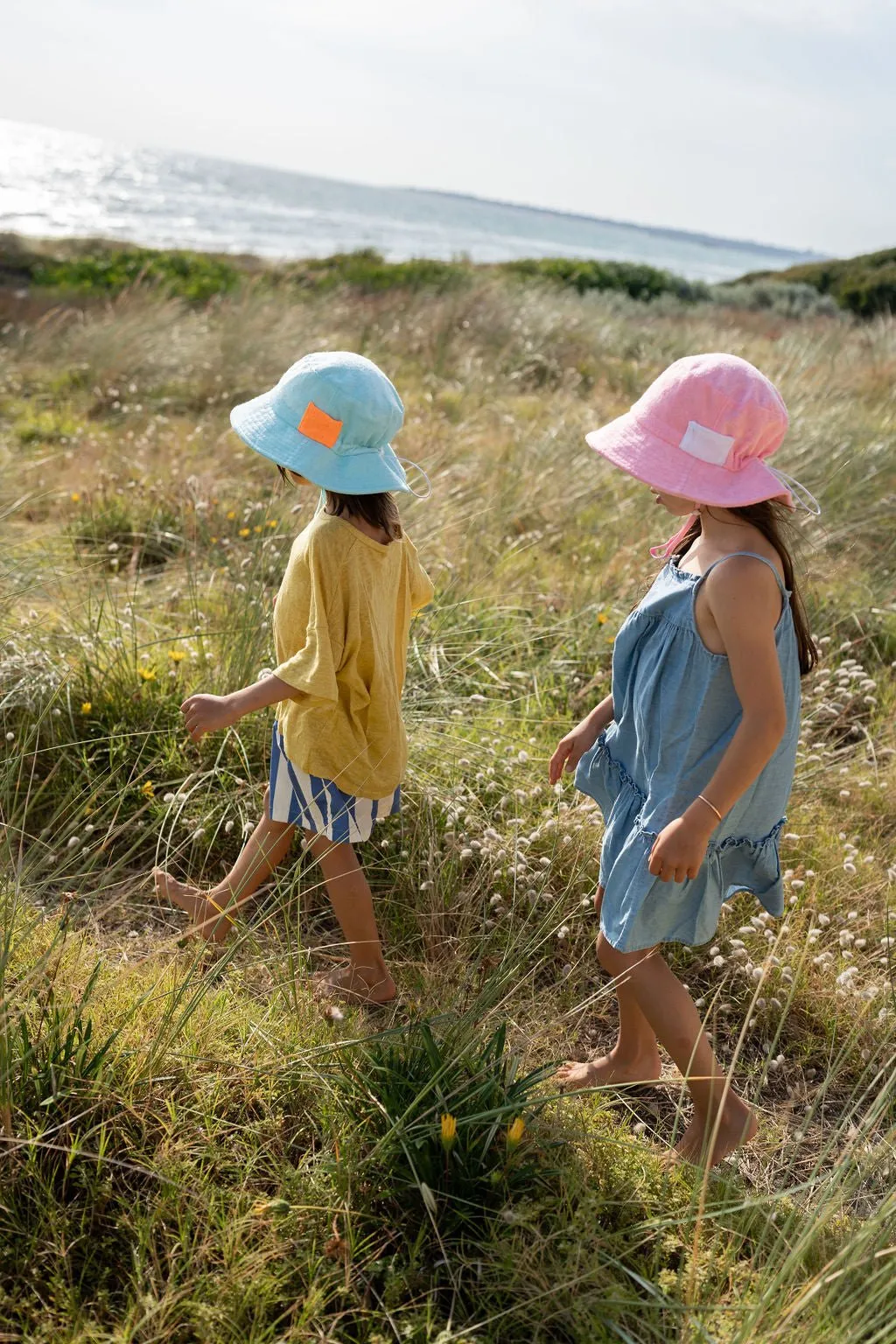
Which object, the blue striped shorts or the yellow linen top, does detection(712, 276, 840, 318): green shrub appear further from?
the blue striped shorts

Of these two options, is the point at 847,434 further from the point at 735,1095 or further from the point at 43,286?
the point at 43,286

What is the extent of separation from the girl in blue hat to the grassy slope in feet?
0.59

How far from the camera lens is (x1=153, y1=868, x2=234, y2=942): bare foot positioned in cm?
243

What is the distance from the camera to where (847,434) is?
6066mm

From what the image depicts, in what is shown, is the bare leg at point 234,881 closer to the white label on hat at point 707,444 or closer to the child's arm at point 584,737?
the child's arm at point 584,737

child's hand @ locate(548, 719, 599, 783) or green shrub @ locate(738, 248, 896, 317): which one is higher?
green shrub @ locate(738, 248, 896, 317)

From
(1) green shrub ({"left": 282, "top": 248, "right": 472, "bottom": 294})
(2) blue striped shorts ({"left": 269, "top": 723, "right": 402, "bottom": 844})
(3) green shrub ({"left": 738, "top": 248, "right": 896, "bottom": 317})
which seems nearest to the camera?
(2) blue striped shorts ({"left": 269, "top": 723, "right": 402, "bottom": 844})

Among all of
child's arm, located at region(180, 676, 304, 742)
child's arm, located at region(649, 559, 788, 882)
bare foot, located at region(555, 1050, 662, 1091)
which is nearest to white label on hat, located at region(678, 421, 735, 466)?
child's arm, located at region(649, 559, 788, 882)

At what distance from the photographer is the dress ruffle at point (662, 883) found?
6.28 ft

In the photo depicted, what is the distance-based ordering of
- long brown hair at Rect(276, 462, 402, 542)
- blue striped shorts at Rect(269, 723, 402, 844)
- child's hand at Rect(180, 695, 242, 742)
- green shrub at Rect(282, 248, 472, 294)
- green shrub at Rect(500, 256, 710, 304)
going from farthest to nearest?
green shrub at Rect(500, 256, 710, 304), green shrub at Rect(282, 248, 472, 294), blue striped shorts at Rect(269, 723, 402, 844), long brown hair at Rect(276, 462, 402, 542), child's hand at Rect(180, 695, 242, 742)

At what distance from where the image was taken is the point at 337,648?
2150mm

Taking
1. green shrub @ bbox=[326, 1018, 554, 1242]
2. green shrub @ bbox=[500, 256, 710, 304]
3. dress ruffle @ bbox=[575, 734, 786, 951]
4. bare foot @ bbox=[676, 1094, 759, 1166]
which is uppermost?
green shrub @ bbox=[500, 256, 710, 304]

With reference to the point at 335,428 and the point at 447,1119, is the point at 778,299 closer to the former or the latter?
the point at 335,428

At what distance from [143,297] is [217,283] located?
287 centimetres
